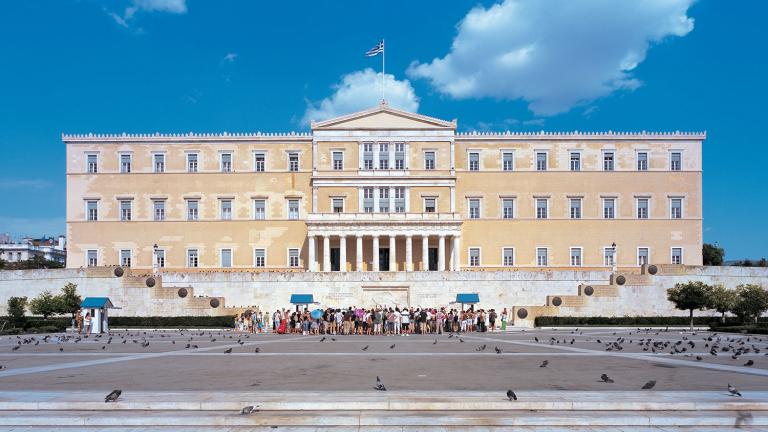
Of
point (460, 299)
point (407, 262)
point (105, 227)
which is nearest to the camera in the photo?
point (460, 299)

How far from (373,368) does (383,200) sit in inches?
1721

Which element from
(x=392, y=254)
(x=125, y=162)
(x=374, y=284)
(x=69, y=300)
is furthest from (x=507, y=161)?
(x=69, y=300)

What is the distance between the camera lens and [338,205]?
6028cm

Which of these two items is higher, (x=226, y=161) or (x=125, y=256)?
(x=226, y=161)

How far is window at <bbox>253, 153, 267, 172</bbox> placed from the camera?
2416 inches

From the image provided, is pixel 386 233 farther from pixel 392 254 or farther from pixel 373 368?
pixel 373 368

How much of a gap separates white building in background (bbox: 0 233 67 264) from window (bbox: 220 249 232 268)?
267 ft

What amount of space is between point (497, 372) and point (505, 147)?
47.4 m

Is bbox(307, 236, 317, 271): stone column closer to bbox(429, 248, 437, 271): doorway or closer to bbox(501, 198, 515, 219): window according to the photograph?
bbox(429, 248, 437, 271): doorway

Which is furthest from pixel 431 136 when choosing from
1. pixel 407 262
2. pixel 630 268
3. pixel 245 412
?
pixel 245 412

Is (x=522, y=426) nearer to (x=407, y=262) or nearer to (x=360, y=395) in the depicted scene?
(x=360, y=395)

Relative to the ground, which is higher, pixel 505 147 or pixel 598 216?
pixel 505 147

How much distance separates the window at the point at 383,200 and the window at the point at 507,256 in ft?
35.3

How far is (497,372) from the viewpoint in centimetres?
1559
